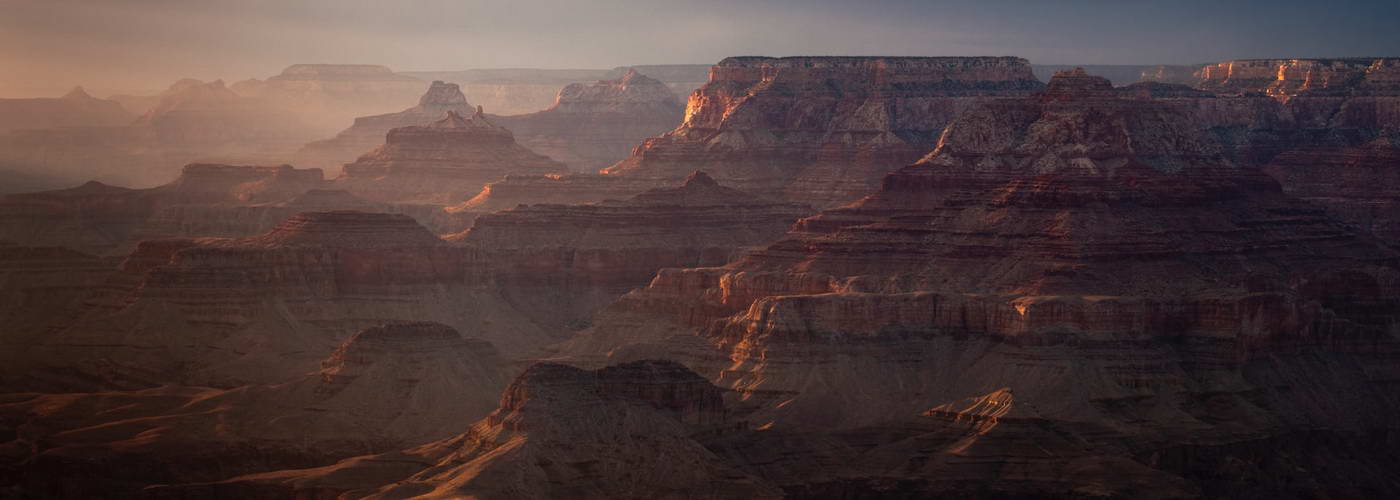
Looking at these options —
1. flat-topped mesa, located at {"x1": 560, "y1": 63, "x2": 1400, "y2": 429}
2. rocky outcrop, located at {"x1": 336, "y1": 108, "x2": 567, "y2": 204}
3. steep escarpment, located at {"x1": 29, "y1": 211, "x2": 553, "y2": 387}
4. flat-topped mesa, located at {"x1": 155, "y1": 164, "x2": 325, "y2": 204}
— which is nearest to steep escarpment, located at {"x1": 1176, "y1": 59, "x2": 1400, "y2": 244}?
flat-topped mesa, located at {"x1": 560, "y1": 63, "x2": 1400, "y2": 429}

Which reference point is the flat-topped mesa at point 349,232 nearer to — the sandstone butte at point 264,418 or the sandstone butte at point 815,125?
the sandstone butte at point 264,418

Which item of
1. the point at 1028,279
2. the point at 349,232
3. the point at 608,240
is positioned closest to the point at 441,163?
the point at 608,240

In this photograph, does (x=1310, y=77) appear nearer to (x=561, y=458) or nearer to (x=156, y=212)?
(x=156, y=212)

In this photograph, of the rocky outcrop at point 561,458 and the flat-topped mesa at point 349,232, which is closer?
the rocky outcrop at point 561,458

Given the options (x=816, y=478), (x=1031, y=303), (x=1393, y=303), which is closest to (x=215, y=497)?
(x=816, y=478)

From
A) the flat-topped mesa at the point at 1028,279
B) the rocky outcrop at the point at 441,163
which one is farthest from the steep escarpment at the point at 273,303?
the rocky outcrop at the point at 441,163

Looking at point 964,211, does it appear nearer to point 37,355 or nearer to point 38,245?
point 37,355

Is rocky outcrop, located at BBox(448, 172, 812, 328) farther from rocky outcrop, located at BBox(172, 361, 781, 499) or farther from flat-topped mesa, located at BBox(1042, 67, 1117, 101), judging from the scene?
rocky outcrop, located at BBox(172, 361, 781, 499)
